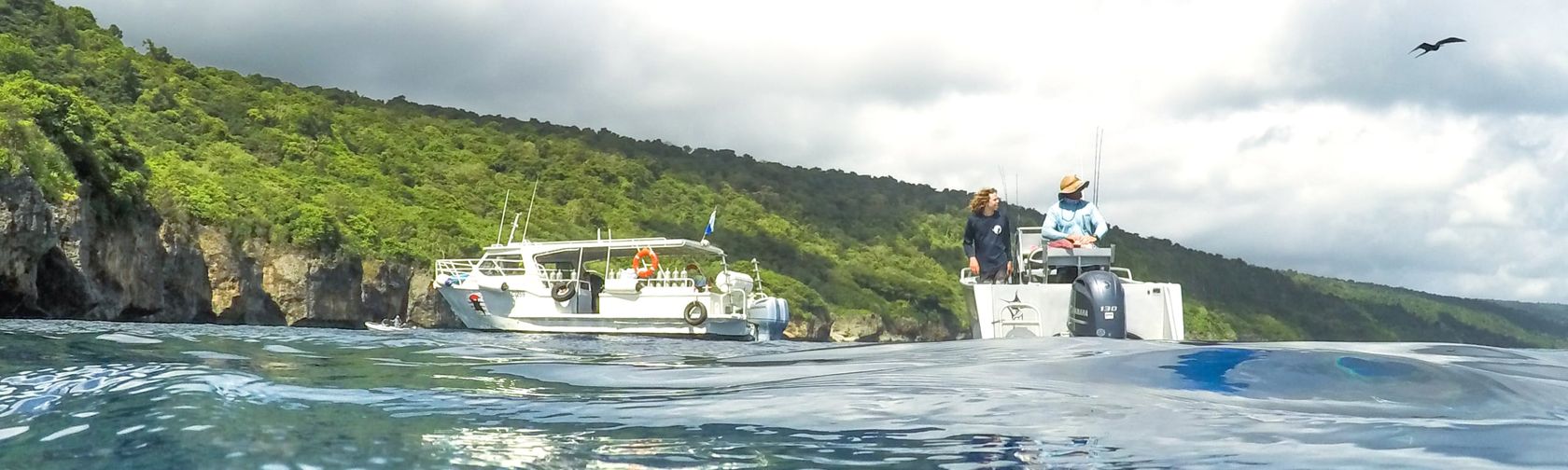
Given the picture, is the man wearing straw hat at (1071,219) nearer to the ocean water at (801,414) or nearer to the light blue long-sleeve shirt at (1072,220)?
the light blue long-sleeve shirt at (1072,220)

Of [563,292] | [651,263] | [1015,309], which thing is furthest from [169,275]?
[1015,309]

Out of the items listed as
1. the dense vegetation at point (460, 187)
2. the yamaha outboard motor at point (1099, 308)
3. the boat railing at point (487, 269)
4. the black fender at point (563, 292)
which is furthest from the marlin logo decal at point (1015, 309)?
the dense vegetation at point (460, 187)

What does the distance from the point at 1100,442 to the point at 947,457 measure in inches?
20.7

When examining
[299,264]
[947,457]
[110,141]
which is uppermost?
[110,141]

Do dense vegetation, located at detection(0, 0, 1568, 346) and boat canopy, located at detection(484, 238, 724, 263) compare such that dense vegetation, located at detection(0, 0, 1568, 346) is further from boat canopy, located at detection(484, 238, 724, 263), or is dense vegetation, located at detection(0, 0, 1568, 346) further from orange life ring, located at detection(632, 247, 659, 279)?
orange life ring, located at detection(632, 247, 659, 279)

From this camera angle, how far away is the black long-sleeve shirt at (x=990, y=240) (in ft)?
37.0

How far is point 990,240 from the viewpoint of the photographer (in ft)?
37.2

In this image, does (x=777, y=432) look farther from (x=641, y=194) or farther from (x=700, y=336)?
(x=641, y=194)

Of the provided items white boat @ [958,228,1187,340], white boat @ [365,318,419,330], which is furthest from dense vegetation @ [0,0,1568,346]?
white boat @ [958,228,1187,340]

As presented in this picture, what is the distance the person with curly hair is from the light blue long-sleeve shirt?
46cm


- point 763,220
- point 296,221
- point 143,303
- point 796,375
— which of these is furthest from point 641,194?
point 796,375

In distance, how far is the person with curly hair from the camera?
1121 cm

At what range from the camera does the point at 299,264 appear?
128 feet

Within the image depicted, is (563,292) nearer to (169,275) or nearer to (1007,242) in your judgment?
(169,275)
